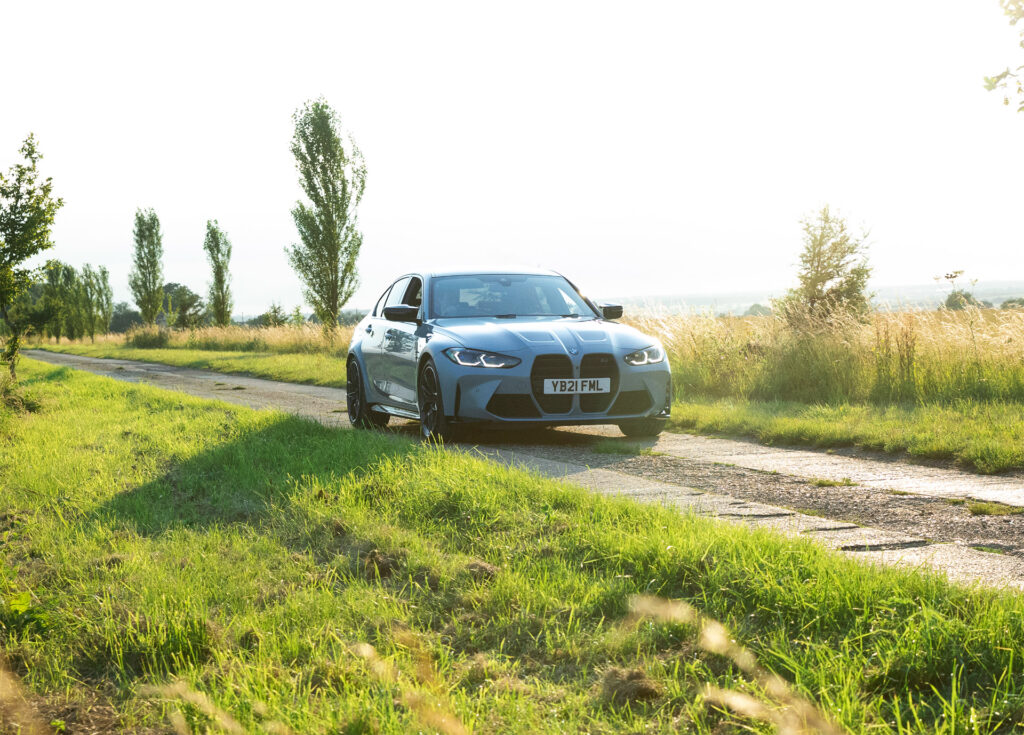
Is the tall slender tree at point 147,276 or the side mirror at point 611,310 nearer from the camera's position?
the side mirror at point 611,310

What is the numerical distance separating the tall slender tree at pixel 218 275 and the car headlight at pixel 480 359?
45.9 meters

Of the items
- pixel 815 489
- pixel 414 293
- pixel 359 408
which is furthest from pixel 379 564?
pixel 359 408

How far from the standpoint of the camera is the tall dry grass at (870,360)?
10.6 meters

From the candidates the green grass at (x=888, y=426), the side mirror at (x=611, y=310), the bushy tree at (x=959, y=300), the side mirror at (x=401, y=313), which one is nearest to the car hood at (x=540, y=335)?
the side mirror at (x=401, y=313)

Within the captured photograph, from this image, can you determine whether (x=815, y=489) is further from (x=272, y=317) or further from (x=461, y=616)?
(x=272, y=317)

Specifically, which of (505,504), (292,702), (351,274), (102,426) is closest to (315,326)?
(351,274)

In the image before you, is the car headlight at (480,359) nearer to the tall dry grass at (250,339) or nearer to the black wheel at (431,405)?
the black wheel at (431,405)

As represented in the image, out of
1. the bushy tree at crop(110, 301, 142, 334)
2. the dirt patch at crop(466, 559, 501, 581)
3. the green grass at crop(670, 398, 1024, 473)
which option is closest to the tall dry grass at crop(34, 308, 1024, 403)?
the green grass at crop(670, 398, 1024, 473)

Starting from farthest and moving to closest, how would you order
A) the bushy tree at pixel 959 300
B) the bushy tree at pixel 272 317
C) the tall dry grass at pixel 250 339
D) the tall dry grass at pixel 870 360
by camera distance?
the bushy tree at pixel 272 317, the tall dry grass at pixel 250 339, the bushy tree at pixel 959 300, the tall dry grass at pixel 870 360

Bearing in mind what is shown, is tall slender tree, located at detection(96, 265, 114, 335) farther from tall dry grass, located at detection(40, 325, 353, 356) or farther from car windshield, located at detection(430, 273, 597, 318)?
car windshield, located at detection(430, 273, 597, 318)

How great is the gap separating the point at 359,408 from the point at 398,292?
53.5 inches

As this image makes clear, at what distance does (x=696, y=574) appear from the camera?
140 inches

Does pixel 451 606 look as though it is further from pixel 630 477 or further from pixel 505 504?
pixel 630 477

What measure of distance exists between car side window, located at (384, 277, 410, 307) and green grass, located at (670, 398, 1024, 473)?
10.7 feet
